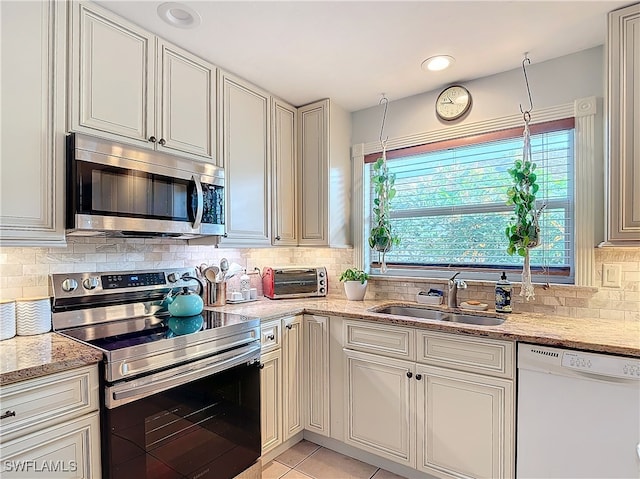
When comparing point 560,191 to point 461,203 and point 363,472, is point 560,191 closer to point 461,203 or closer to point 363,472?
point 461,203

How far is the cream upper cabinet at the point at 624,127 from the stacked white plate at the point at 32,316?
2627mm

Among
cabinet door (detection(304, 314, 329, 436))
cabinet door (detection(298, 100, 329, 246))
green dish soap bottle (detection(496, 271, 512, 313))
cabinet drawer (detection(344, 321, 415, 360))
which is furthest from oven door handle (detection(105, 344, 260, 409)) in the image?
green dish soap bottle (detection(496, 271, 512, 313))

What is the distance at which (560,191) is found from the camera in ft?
6.93

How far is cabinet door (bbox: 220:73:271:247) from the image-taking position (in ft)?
7.33

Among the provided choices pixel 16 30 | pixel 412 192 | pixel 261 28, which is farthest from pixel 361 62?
pixel 16 30

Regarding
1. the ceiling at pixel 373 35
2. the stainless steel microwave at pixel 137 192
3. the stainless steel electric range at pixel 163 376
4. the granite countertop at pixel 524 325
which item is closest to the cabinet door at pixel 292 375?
the granite countertop at pixel 524 325

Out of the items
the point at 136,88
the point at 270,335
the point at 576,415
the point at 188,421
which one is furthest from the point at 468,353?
the point at 136,88

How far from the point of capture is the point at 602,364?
1.44 meters

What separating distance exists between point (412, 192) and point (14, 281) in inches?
94.4

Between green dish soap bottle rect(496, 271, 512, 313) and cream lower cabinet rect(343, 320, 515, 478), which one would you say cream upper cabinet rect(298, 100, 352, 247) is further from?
green dish soap bottle rect(496, 271, 512, 313)

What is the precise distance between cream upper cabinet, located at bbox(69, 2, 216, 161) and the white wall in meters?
1.30

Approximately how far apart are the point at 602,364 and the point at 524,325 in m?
0.39

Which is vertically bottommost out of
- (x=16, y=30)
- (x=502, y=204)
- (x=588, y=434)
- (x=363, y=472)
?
(x=363, y=472)

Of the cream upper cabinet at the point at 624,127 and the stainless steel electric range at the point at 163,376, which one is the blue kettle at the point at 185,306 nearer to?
the stainless steel electric range at the point at 163,376
